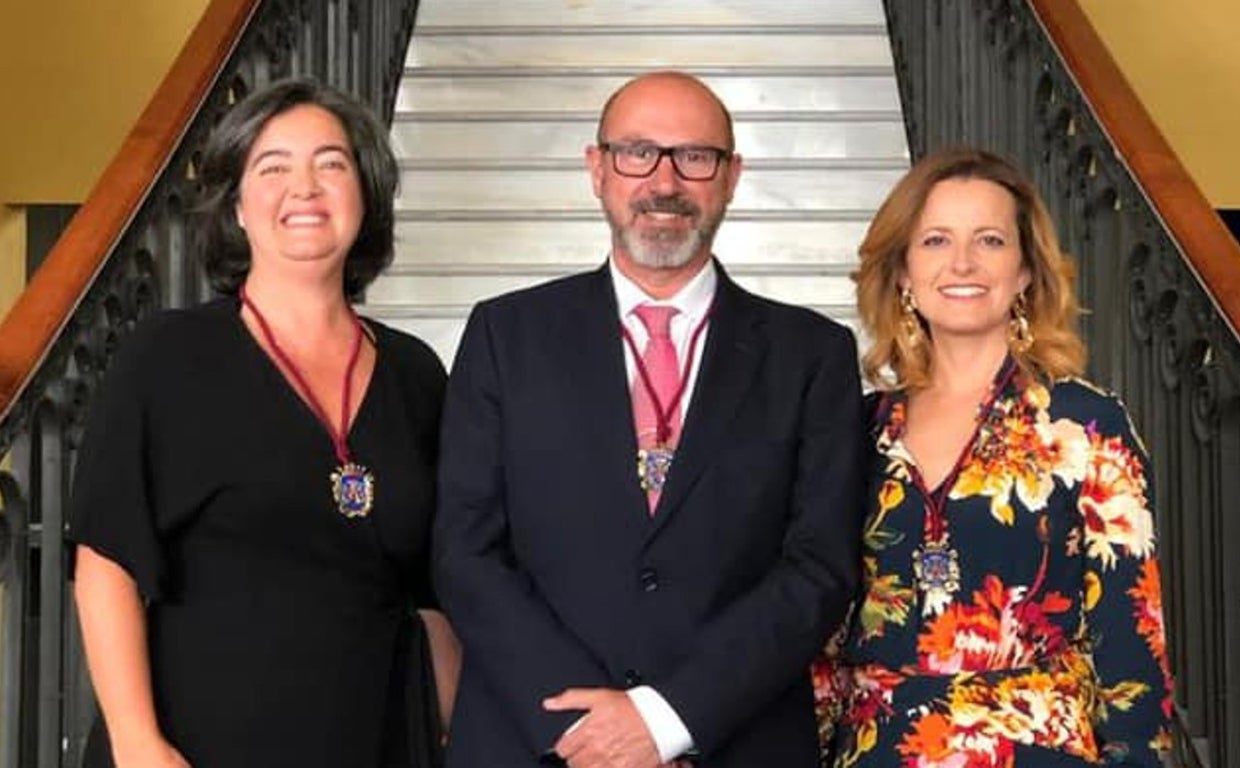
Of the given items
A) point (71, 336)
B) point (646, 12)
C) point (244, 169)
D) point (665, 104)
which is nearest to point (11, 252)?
point (646, 12)

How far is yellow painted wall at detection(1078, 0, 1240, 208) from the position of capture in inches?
292

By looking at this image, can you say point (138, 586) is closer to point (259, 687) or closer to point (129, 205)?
point (259, 687)

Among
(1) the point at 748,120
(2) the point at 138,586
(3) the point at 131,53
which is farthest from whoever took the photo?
A: (3) the point at 131,53

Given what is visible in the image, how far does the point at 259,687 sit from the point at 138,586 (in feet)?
0.70

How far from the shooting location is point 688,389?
295 cm

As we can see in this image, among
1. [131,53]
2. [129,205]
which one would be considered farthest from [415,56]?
[129,205]

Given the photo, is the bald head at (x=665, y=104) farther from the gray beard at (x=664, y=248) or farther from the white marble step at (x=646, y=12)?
the white marble step at (x=646, y=12)

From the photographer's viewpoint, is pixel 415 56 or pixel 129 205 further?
pixel 415 56

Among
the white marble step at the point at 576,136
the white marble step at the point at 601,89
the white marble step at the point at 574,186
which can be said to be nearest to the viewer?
the white marble step at the point at 574,186

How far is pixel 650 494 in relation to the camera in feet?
9.36

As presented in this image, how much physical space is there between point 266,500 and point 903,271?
1.01 meters

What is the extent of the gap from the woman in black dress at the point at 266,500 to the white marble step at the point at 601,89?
13.9ft

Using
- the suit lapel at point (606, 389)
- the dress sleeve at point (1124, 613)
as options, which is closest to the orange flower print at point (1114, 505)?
the dress sleeve at point (1124, 613)

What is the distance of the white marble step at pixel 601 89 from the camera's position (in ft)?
23.6
